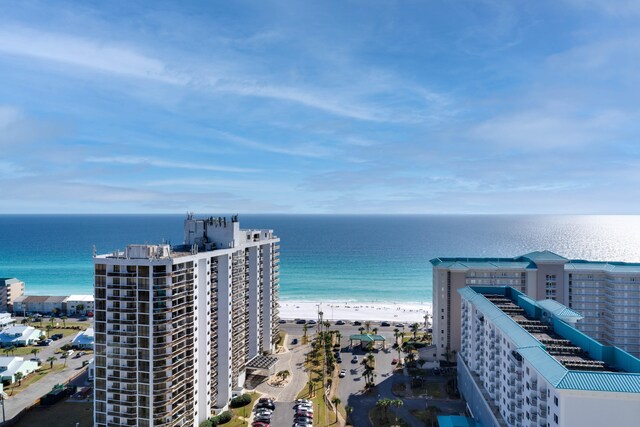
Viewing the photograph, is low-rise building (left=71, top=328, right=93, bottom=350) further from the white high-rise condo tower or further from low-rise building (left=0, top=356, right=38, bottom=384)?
the white high-rise condo tower

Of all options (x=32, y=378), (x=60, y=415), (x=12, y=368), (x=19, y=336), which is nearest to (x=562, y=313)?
(x=60, y=415)

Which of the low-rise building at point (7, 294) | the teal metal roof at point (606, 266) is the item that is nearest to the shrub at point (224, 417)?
the teal metal roof at point (606, 266)

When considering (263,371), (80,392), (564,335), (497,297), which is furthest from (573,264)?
Answer: (80,392)

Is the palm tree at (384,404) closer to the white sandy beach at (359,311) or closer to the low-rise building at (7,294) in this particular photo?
the white sandy beach at (359,311)

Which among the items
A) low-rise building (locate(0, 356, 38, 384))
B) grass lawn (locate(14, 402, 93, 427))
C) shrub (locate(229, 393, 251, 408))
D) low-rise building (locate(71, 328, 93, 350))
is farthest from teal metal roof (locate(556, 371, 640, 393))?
low-rise building (locate(71, 328, 93, 350))

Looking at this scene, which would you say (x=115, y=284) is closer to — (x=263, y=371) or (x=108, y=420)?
(x=108, y=420)

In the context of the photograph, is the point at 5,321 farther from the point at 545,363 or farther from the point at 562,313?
the point at 562,313
